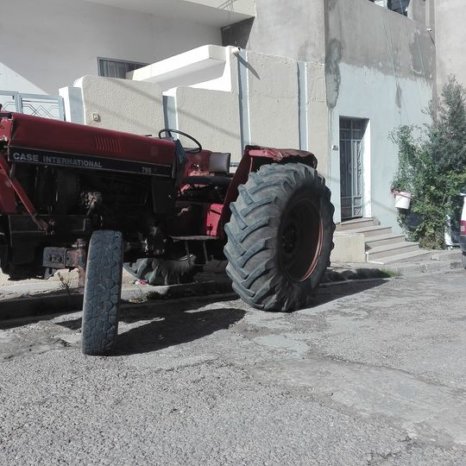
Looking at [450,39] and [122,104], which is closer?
[122,104]

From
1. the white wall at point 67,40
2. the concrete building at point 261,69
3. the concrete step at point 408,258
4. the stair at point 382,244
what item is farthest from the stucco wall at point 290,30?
the concrete step at point 408,258

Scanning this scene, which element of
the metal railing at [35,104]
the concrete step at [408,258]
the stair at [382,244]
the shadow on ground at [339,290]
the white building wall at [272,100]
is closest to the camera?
the shadow on ground at [339,290]

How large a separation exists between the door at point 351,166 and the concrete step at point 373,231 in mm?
624

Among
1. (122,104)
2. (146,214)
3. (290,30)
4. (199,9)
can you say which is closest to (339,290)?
(146,214)

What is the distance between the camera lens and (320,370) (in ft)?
14.1

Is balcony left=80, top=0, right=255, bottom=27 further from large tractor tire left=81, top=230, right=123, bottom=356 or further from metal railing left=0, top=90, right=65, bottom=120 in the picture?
large tractor tire left=81, top=230, right=123, bottom=356

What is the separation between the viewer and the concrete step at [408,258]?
1137 centimetres

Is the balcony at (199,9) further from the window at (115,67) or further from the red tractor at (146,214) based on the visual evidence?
the red tractor at (146,214)

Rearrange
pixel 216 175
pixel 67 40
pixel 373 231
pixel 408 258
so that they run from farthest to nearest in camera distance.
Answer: pixel 373 231, pixel 408 258, pixel 67 40, pixel 216 175

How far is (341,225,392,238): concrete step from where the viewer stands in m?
12.5

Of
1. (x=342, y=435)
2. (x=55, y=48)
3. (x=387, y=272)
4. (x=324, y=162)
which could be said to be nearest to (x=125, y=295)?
(x=342, y=435)

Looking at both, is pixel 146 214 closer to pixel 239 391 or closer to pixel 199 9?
pixel 239 391

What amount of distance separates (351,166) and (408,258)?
2.70 m

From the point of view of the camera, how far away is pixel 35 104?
8328mm
